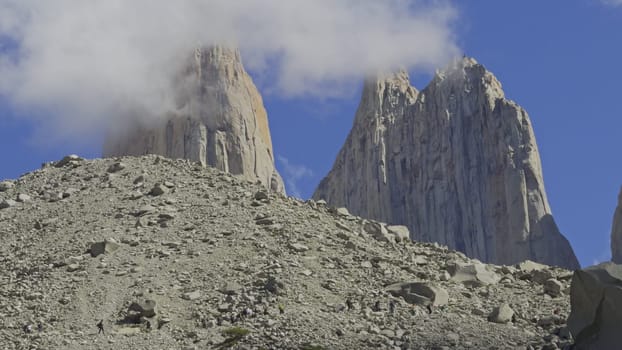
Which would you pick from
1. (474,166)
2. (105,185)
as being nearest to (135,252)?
(105,185)

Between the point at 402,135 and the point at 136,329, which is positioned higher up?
the point at 402,135

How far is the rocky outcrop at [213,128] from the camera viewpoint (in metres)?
128

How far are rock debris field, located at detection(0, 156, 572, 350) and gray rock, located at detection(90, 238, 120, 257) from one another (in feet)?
0.15

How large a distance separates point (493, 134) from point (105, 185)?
11041 cm

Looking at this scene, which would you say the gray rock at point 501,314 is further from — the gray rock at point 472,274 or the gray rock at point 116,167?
the gray rock at point 116,167

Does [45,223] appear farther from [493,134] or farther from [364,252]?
[493,134]

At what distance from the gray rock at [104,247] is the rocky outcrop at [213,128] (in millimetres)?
88309

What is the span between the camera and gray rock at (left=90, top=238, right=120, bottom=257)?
118 ft

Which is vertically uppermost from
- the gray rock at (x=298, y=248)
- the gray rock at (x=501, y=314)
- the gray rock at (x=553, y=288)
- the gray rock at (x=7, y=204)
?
the gray rock at (x=7, y=204)

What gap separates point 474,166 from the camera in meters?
150

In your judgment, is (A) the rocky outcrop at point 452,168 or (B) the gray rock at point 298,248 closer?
(B) the gray rock at point 298,248

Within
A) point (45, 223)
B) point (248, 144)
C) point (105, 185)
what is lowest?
point (45, 223)

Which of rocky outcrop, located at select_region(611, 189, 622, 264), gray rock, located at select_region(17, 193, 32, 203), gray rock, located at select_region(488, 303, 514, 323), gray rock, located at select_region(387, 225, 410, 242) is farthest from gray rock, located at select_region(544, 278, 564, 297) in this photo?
rocky outcrop, located at select_region(611, 189, 622, 264)

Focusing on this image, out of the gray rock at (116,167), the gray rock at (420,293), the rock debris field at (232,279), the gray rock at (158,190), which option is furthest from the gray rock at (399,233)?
the gray rock at (116,167)
